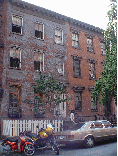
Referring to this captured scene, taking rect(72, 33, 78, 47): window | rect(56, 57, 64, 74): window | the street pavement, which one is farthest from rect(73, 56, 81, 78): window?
the street pavement

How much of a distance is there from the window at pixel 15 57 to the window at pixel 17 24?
174cm

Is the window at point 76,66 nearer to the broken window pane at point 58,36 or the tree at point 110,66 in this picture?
the broken window pane at point 58,36

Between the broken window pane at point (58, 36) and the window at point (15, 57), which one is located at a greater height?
the broken window pane at point (58, 36)

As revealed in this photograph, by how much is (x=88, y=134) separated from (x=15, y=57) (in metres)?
9.97

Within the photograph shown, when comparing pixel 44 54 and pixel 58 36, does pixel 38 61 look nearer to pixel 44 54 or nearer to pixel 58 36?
pixel 44 54

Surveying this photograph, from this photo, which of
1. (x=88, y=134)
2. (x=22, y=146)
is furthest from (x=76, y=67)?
(x=22, y=146)

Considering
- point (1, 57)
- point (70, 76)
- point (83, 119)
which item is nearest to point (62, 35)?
point (70, 76)

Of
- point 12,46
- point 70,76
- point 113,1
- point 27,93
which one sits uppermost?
point 113,1

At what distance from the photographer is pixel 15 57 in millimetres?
18078

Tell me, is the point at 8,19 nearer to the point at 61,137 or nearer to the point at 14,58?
the point at 14,58

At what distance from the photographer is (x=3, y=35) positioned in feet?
57.9

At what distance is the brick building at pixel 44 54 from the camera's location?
17.5 meters

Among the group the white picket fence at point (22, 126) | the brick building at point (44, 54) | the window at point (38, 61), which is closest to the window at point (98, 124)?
the white picket fence at point (22, 126)

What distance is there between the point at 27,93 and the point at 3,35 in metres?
5.52
